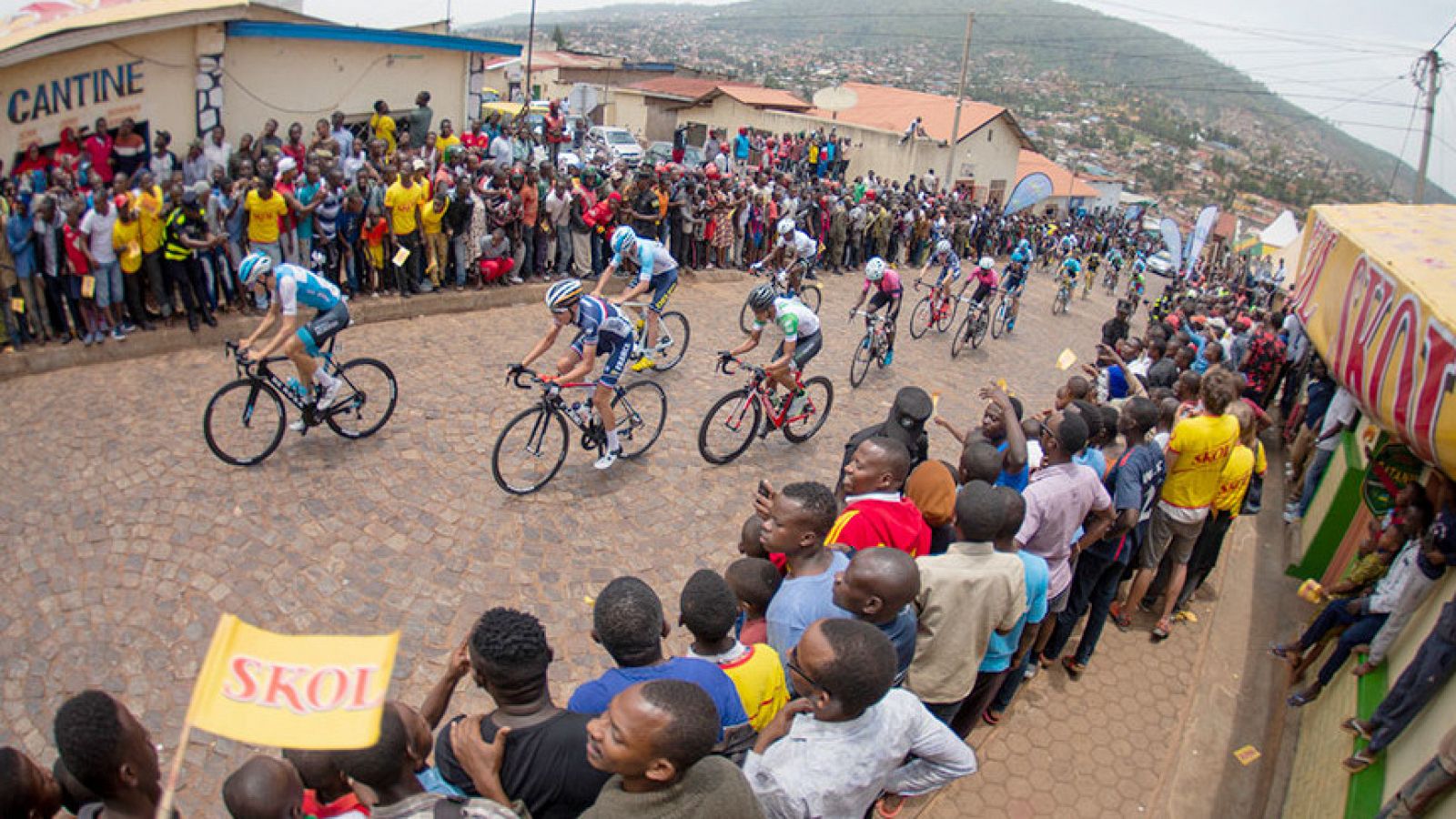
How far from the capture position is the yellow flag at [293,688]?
213 cm

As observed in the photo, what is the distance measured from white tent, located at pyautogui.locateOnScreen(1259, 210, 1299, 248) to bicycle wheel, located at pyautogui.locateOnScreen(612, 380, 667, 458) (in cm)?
3621

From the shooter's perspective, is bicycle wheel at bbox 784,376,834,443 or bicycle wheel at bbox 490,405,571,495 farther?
bicycle wheel at bbox 784,376,834,443

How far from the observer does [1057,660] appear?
6242 millimetres

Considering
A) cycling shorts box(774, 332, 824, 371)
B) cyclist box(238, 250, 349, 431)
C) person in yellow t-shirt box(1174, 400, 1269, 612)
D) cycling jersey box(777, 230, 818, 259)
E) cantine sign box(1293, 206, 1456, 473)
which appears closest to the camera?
cantine sign box(1293, 206, 1456, 473)

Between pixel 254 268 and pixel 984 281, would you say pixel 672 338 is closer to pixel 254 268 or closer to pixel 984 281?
pixel 254 268

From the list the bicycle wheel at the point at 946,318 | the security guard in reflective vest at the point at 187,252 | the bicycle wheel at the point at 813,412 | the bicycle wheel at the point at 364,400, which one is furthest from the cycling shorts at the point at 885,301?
the security guard in reflective vest at the point at 187,252

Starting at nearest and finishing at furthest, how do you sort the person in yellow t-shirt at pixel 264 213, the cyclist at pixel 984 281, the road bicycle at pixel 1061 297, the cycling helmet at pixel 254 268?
1. the cycling helmet at pixel 254 268
2. the person in yellow t-shirt at pixel 264 213
3. the cyclist at pixel 984 281
4. the road bicycle at pixel 1061 297

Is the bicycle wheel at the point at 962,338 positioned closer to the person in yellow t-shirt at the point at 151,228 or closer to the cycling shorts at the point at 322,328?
the cycling shorts at the point at 322,328

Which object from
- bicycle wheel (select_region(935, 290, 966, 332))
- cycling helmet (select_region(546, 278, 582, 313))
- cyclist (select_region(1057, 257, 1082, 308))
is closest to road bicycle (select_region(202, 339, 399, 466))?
Result: cycling helmet (select_region(546, 278, 582, 313))

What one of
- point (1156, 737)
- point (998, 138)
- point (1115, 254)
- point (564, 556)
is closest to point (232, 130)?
point (564, 556)

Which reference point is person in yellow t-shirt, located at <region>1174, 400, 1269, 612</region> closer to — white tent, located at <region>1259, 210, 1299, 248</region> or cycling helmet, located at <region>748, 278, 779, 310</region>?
cycling helmet, located at <region>748, 278, 779, 310</region>

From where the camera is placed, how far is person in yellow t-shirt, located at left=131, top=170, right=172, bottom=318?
861cm

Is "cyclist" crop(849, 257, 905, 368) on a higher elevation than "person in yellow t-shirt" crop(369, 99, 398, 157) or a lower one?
lower

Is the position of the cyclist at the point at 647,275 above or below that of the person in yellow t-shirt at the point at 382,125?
below
